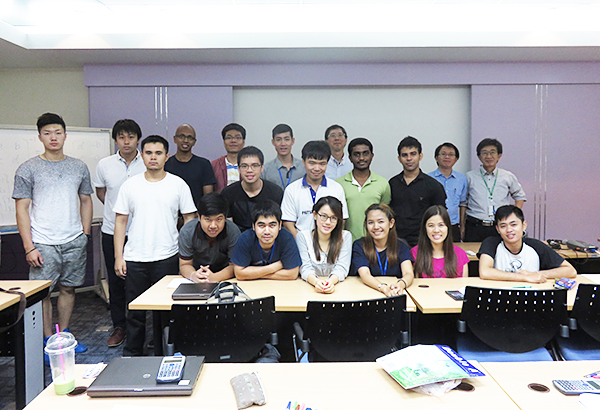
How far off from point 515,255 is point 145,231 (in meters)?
2.59

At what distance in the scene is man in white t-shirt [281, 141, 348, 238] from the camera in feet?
10.5


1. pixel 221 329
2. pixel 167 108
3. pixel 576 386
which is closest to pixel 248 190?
pixel 221 329

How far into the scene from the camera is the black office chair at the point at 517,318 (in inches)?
81.5

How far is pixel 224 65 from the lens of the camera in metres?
5.14

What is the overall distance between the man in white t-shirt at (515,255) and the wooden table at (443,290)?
10cm

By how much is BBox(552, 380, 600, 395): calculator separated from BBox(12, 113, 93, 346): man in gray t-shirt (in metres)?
3.21

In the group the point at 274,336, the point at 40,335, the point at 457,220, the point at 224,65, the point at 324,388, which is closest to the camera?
the point at 324,388

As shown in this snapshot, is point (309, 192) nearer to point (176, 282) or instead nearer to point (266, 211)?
point (266, 211)
